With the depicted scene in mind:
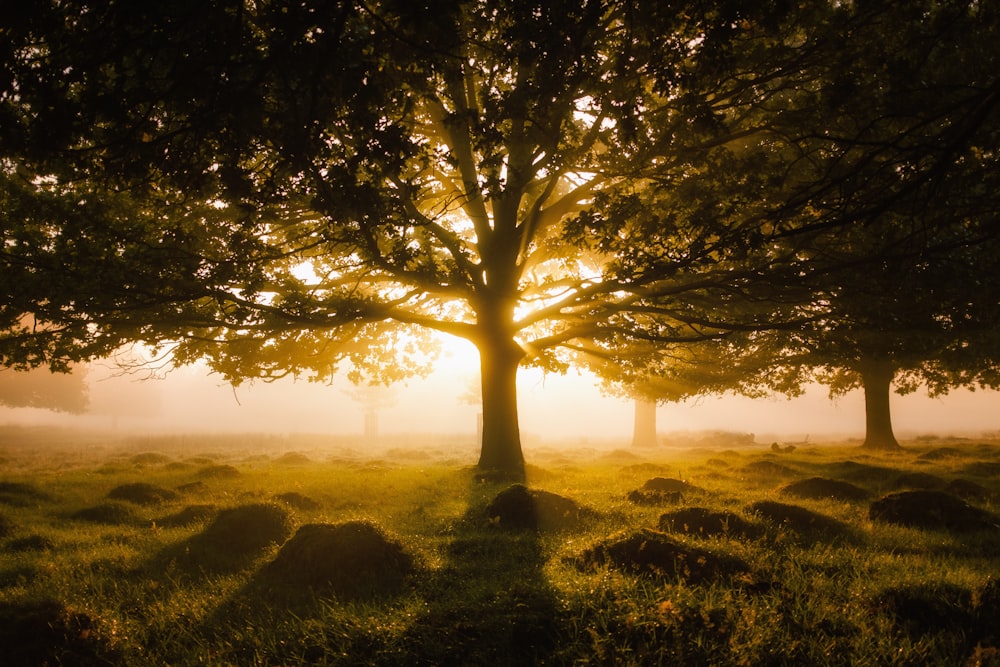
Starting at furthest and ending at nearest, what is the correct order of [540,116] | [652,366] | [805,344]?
[652,366] → [805,344] → [540,116]

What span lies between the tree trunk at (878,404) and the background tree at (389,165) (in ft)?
45.5

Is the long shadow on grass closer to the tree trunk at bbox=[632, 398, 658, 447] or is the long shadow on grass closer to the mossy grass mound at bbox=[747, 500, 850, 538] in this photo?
the mossy grass mound at bbox=[747, 500, 850, 538]

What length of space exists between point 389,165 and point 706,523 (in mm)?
6199

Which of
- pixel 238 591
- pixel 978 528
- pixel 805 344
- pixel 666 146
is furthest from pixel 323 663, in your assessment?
pixel 805 344

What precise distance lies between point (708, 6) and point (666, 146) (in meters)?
3.10

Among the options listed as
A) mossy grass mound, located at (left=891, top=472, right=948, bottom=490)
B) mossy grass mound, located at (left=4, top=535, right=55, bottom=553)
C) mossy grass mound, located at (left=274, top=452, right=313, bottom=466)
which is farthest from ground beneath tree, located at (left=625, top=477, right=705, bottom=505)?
mossy grass mound, located at (left=274, top=452, right=313, bottom=466)

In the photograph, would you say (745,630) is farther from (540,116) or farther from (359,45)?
(359,45)

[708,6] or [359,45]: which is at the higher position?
[708,6]

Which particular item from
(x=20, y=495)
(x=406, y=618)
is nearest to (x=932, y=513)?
(x=406, y=618)

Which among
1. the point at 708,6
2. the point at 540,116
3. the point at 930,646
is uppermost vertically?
the point at 708,6

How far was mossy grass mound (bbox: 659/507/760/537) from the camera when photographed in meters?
6.76

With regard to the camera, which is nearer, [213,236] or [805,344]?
[213,236]

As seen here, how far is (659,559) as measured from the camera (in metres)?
5.25

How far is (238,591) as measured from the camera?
A: 5246 millimetres
